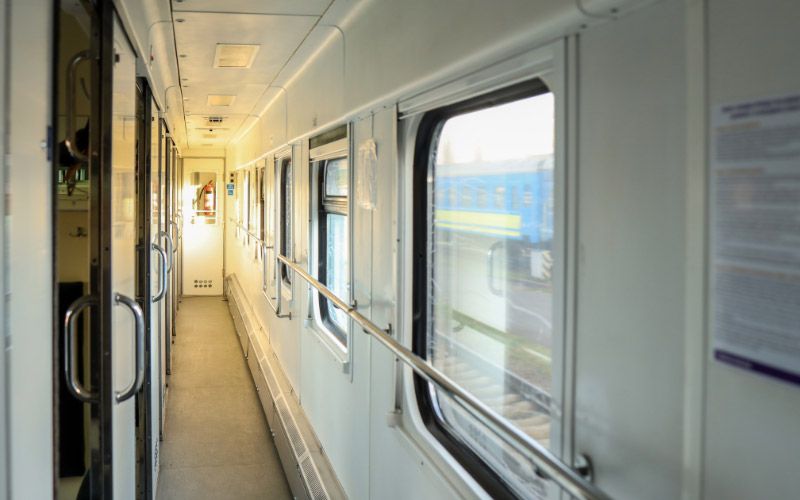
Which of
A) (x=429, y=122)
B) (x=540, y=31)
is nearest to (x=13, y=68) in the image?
(x=540, y=31)

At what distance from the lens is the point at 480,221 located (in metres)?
2.45

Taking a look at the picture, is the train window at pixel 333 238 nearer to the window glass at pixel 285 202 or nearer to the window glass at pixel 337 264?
the window glass at pixel 337 264

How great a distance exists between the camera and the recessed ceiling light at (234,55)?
4.63 metres

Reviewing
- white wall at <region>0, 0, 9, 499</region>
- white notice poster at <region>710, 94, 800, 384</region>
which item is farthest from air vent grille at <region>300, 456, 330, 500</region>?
white notice poster at <region>710, 94, 800, 384</region>

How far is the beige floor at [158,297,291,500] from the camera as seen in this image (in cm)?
484

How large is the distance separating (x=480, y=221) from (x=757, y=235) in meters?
1.40

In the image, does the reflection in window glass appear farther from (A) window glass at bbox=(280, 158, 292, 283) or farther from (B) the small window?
(B) the small window

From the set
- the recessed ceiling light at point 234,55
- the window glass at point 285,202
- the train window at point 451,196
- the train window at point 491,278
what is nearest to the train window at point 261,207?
the window glass at point 285,202

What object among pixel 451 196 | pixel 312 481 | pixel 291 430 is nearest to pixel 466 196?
pixel 451 196

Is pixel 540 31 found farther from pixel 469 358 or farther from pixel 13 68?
pixel 469 358

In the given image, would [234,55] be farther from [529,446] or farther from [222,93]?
[529,446]

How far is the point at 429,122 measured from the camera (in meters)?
2.75

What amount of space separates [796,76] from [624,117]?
1.36 ft

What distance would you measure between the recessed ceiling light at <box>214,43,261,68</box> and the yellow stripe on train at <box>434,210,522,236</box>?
2.47 m
